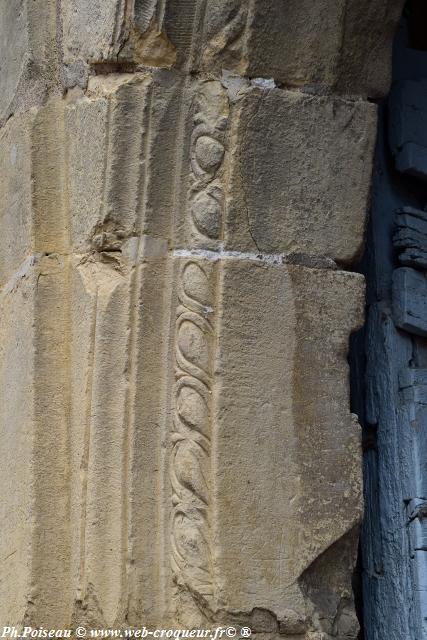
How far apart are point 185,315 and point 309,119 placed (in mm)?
468

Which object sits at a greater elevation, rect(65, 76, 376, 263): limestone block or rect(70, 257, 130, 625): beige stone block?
rect(65, 76, 376, 263): limestone block

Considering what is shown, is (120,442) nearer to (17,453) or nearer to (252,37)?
(17,453)

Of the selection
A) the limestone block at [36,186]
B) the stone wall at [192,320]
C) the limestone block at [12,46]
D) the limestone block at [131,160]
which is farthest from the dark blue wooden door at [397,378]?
the limestone block at [12,46]

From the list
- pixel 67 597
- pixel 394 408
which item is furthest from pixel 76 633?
pixel 394 408

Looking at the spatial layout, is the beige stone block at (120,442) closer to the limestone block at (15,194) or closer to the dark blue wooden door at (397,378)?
the limestone block at (15,194)

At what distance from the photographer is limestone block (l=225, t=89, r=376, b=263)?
2.38m

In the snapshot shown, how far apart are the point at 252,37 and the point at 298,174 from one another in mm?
275

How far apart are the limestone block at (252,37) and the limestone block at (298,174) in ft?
0.20

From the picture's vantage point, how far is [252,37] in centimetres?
241

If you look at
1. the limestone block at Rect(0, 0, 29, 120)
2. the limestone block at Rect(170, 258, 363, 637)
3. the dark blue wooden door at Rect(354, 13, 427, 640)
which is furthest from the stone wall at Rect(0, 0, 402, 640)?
the dark blue wooden door at Rect(354, 13, 427, 640)

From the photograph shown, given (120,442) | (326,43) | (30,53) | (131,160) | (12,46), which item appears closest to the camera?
(120,442)

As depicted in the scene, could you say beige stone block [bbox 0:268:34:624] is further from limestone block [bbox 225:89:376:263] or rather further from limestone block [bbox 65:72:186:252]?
limestone block [bbox 225:89:376:263]

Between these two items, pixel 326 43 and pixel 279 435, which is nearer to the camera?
pixel 279 435

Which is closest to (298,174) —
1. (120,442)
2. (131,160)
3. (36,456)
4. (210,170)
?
(210,170)
